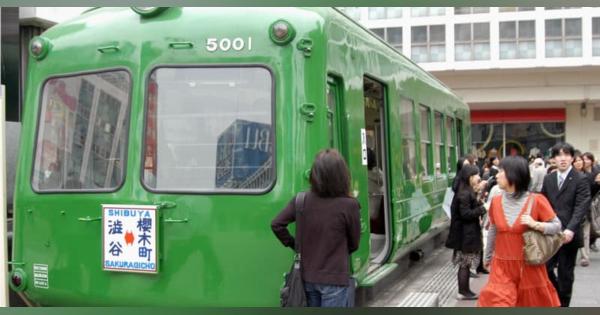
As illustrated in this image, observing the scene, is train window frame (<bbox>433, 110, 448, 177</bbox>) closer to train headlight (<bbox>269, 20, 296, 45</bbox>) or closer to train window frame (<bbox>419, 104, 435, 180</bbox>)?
train window frame (<bbox>419, 104, 435, 180</bbox>)

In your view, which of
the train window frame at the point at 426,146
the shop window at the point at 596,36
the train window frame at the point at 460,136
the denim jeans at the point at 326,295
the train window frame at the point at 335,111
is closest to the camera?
the denim jeans at the point at 326,295

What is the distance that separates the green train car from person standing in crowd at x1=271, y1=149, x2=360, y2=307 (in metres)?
0.66

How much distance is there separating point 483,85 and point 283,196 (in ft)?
85.4

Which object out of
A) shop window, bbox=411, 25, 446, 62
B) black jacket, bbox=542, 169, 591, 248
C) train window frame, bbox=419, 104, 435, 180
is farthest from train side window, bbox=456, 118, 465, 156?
shop window, bbox=411, 25, 446, 62

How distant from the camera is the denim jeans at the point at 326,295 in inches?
168

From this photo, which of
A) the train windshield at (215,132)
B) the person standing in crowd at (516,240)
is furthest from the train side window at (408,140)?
the train windshield at (215,132)

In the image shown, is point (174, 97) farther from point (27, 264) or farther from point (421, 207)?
point (421, 207)

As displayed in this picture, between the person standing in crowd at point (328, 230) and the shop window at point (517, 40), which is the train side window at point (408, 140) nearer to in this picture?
the person standing in crowd at point (328, 230)

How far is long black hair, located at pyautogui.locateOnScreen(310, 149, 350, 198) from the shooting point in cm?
416

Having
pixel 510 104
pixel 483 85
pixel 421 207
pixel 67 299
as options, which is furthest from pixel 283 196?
pixel 510 104

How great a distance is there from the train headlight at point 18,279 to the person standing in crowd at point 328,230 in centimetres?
251

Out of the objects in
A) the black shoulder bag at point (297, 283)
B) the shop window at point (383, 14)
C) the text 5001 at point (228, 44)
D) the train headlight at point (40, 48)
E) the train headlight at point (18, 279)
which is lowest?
the train headlight at point (18, 279)

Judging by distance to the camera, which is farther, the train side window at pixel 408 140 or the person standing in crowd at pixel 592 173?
the person standing in crowd at pixel 592 173

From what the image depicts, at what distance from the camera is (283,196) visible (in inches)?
193
